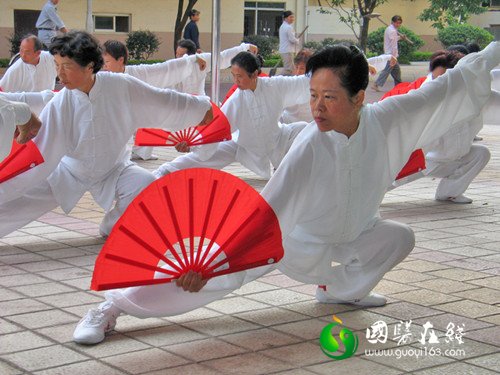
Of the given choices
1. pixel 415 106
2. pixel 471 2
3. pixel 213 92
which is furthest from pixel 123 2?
pixel 415 106

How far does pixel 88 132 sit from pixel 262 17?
76.6 feet

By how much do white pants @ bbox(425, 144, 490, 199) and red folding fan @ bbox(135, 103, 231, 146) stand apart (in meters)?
1.83

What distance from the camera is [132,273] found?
3.82m

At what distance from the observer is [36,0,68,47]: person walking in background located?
14711mm

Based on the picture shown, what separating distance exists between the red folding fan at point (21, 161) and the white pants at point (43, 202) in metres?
0.22

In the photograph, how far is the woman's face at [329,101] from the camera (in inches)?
164

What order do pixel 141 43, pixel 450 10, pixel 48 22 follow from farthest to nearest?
pixel 450 10 → pixel 141 43 → pixel 48 22

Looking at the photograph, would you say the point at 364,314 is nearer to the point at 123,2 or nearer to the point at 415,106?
the point at 415,106

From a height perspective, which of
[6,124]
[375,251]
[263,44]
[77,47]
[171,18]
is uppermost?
[171,18]

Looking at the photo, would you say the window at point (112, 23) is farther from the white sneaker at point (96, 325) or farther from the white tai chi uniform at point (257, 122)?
the white sneaker at point (96, 325)

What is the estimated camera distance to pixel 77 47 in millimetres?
5785

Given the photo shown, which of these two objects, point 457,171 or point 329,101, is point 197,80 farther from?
point 329,101

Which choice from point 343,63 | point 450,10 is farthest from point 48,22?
point 450,10

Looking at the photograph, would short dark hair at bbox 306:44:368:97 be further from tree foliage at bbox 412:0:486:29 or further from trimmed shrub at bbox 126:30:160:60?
tree foliage at bbox 412:0:486:29
